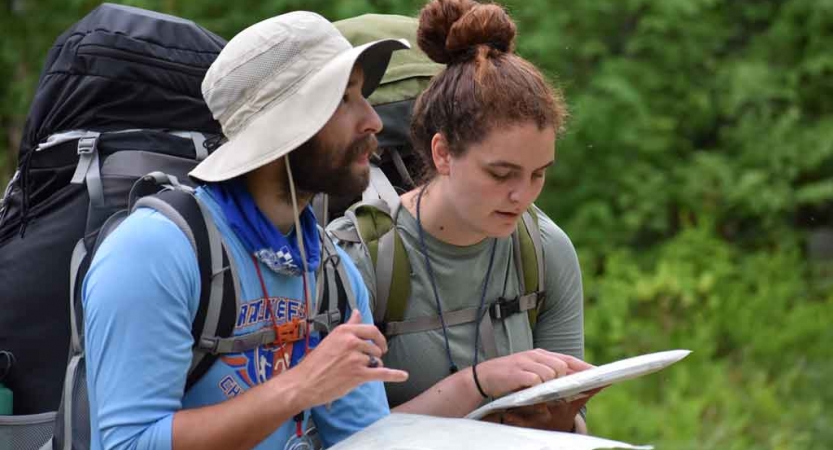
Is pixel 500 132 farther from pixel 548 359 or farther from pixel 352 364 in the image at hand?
pixel 352 364

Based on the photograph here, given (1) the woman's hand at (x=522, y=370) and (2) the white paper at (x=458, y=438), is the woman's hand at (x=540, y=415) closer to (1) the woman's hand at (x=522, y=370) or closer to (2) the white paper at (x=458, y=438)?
(1) the woman's hand at (x=522, y=370)

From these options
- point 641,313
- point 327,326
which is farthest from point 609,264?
point 327,326

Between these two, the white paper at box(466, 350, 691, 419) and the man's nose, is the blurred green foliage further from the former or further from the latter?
the man's nose

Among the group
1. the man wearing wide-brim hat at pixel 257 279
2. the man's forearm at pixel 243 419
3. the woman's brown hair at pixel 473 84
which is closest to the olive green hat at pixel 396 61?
the woman's brown hair at pixel 473 84

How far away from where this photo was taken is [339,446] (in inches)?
87.7

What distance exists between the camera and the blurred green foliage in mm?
6664

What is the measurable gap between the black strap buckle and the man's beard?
0.63 meters

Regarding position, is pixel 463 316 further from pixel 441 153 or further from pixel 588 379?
pixel 588 379

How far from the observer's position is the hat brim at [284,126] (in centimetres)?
222

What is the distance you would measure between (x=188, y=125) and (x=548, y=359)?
890 millimetres

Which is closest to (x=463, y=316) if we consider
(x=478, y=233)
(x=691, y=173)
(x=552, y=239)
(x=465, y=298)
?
(x=465, y=298)

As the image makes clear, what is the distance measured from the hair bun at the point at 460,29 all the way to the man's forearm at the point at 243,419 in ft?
3.48

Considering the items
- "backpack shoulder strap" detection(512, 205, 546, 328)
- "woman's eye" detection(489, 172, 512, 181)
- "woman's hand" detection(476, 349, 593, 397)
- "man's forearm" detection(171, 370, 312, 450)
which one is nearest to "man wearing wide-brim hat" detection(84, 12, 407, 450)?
"man's forearm" detection(171, 370, 312, 450)

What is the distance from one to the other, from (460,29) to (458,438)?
1.05 metres
